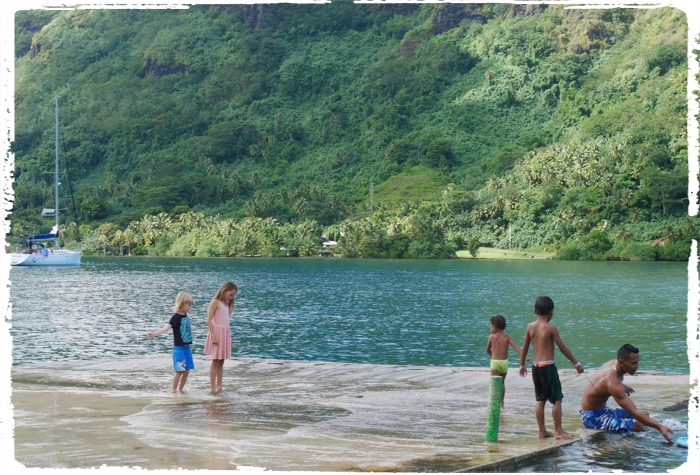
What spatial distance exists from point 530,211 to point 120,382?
420ft

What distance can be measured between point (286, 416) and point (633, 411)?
4.50m

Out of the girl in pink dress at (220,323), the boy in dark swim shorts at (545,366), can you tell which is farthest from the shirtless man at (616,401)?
the girl in pink dress at (220,323)

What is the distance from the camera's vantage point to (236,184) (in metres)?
192

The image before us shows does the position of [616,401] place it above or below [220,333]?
below

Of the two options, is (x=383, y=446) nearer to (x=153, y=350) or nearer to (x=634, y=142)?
(x=153, y=350)

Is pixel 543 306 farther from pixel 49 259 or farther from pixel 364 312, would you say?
pixel 49 259

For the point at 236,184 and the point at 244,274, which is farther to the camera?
the point at 236,184

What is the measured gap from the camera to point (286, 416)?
40.1ft

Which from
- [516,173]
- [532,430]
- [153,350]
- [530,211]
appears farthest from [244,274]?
[532,430]

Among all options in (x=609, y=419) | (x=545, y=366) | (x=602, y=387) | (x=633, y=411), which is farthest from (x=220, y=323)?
(x=633, y=411)

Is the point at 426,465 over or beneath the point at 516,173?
beneath

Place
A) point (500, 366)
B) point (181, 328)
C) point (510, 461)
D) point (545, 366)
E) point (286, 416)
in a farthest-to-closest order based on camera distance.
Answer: point (181, 328) → point (286, 416) → point (500, 366) → point (545, 366) → point (510, 461)

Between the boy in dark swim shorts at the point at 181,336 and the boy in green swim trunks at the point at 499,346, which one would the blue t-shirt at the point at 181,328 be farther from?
the boy in green swim trunks at the point at 499,346

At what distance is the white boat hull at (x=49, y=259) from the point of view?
347 ft
